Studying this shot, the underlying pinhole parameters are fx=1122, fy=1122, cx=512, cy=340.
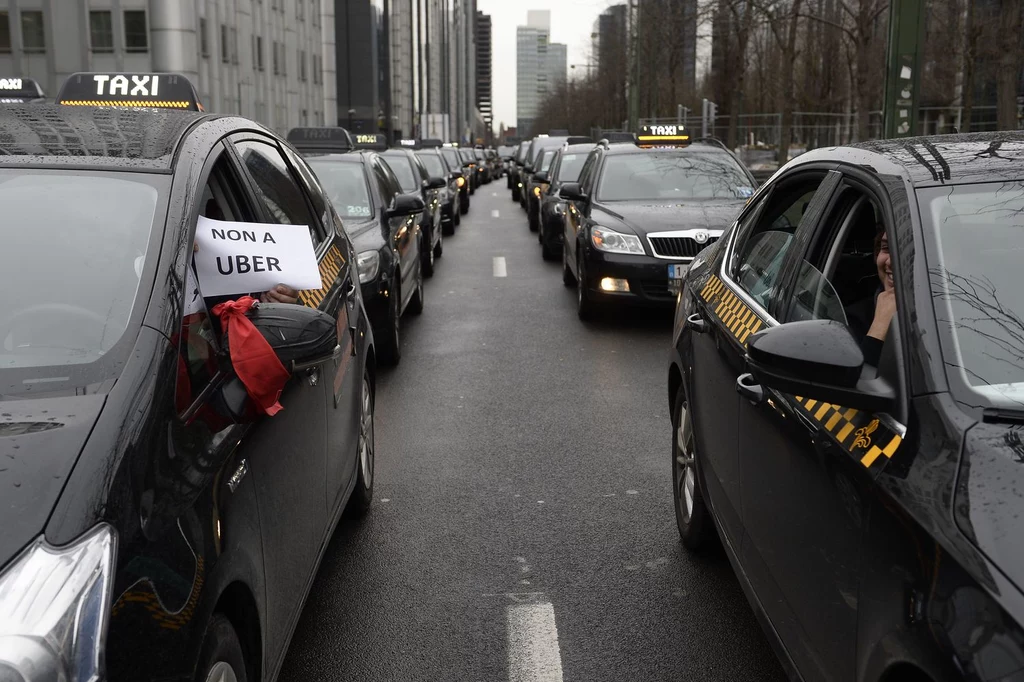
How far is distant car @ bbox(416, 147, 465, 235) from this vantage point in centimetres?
2145

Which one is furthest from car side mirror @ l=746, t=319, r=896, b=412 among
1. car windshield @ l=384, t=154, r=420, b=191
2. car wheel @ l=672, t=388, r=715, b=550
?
car windshield @ l=384, t=154, r=420, b=191

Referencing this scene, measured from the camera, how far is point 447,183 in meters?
21.7

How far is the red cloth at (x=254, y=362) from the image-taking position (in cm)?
279

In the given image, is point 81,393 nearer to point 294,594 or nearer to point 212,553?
point 212,553

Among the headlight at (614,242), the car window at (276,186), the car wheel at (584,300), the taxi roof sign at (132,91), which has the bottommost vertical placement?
the car wheel at (584,300)

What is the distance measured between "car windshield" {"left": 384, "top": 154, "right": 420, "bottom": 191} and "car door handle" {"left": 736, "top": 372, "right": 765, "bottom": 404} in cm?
1179

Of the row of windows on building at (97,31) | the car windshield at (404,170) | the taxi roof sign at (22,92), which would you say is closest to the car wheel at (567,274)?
the car windshield at (404,170)

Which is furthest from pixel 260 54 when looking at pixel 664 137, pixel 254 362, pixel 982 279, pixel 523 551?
pixel 982 279

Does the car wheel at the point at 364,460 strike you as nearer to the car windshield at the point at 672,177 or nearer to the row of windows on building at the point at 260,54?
the car windshield at the point at 672,177

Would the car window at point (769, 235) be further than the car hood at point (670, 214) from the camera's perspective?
No

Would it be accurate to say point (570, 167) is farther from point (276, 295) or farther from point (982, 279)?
point (982, 279)

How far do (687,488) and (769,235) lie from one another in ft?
3.73

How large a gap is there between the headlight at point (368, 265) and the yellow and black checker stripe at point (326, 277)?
132 inches

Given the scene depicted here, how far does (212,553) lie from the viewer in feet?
7.75
